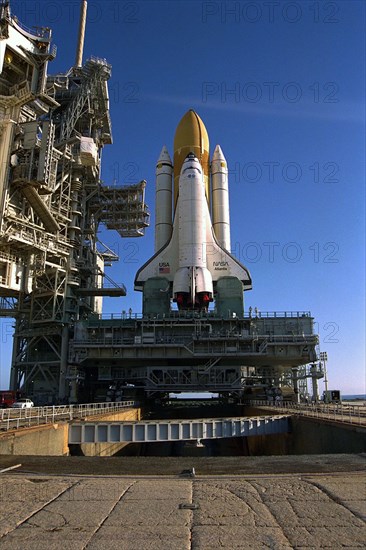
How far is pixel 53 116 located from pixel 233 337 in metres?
38.4

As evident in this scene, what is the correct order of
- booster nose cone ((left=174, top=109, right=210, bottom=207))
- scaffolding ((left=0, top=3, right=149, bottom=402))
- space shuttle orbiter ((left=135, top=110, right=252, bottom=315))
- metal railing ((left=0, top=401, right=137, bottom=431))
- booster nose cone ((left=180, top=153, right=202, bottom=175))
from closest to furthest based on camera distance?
metal railing ((left=0, top=401, right=137, bottom=431)) < scaffolding ((left=0, top=3, right=149, bottom=402)) < space shuttle orbiter ((left=135, top=110, right=252, bottom=315)) < booster nose cone ((left=180, top=153, right=202, bottom=175)) < booster nose cone ((left=174, top=109, right=210, bottom=207))

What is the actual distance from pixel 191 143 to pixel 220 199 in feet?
26.4

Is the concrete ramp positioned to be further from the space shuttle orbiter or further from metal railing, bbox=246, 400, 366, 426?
the space shuttle orbiter

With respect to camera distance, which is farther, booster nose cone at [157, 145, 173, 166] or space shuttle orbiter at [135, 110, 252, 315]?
booster nose cone at [157, 145, 173, 166]

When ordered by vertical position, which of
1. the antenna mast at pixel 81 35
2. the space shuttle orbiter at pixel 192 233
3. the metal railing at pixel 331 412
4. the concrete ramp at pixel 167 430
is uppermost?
the antenna mast at pixel 81 35

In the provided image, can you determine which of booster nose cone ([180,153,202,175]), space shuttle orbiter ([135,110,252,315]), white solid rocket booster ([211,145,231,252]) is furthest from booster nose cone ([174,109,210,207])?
booster nose cone ([180,153,202,175])

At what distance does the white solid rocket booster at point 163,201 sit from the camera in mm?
55406

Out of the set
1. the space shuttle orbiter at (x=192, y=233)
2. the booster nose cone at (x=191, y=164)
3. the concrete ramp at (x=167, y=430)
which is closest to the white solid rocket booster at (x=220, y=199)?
the space shuttle orbiter at (x=192, y=233)

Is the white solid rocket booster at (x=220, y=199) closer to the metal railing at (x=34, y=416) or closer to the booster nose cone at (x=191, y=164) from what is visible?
the booster nose cone at (x=191, y=164)

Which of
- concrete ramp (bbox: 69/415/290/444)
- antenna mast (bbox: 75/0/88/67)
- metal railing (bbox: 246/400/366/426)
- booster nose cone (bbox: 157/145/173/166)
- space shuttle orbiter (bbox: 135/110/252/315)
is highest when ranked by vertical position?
antenna mast (bbox: 75/0/88/67)

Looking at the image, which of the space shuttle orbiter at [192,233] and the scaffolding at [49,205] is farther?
the space shuttle orbiter at [192,233]

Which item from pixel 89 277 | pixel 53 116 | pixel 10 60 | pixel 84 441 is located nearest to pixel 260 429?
pixel 84 441

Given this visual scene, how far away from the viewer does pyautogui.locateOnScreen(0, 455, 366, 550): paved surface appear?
598 cm

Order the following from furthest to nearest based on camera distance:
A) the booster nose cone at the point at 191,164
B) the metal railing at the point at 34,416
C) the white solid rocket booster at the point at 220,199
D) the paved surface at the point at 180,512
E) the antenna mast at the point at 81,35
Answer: the antenna mast at the point at 81,35 → the white solid rocket booster at the point at 220,199 → the booster nose cone at the point at 191,164 → the metal railing at the point at 34,416 → the paved surface at the point at 180,512
